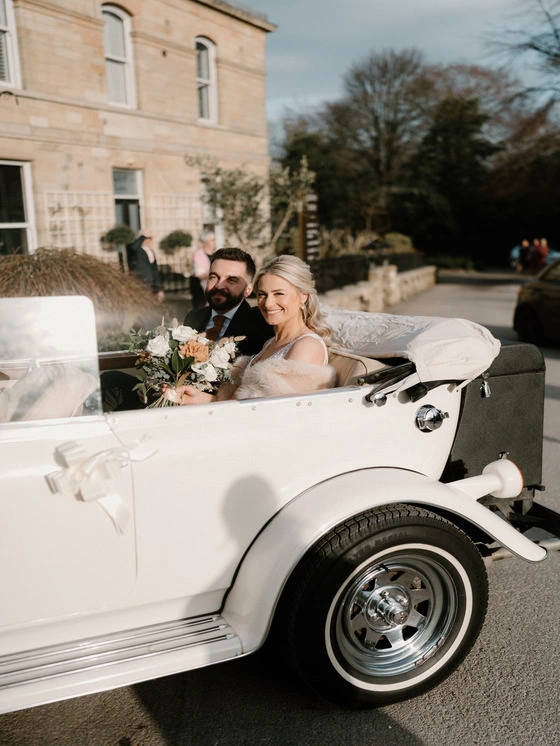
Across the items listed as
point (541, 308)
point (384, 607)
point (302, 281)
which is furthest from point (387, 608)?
point (541, 308)

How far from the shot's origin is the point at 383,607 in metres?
2.53

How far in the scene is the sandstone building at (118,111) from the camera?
13023 millimetres

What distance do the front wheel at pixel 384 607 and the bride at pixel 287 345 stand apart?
30.0 inches

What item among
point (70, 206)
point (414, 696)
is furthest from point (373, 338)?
point (70, 206)

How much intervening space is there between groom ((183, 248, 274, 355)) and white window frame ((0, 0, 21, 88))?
36.6ft

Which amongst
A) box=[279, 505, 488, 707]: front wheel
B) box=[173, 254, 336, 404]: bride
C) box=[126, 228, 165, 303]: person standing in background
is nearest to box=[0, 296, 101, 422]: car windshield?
box=[173, 254, 336, 404]: bride

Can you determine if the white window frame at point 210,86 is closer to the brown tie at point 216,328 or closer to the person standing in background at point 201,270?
the person standing in background at point 201,270

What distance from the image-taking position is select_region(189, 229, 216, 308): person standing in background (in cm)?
883

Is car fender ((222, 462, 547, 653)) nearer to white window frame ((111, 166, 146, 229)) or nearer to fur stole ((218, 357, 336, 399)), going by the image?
fur stole ((218, 357, 336, 399))

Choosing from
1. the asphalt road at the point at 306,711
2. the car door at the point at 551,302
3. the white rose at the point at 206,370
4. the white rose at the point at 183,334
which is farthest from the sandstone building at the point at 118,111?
the asphalt road at the point at 306,711

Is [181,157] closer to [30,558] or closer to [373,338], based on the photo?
[373,338]

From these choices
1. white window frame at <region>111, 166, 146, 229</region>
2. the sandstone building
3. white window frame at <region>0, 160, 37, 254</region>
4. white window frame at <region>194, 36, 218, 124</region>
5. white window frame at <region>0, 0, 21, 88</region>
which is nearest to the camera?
white window frame at <region>0, 0, 21, 88</region>

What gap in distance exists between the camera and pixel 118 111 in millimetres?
14961

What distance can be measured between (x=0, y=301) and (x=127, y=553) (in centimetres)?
101
